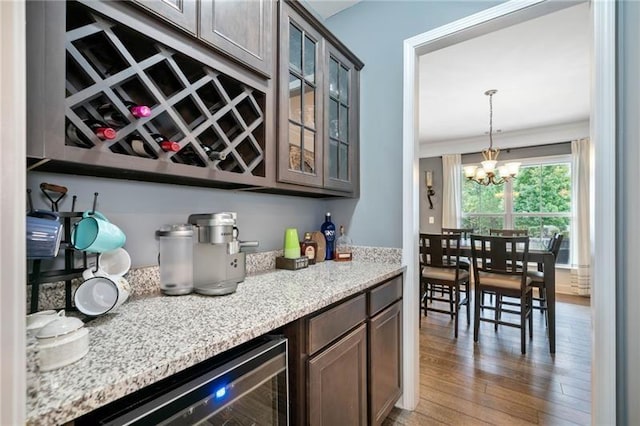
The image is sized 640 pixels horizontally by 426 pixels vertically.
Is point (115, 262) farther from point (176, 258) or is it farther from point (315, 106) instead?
point (315, 106)

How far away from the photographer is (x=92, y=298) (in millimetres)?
850

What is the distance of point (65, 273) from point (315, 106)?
137cm

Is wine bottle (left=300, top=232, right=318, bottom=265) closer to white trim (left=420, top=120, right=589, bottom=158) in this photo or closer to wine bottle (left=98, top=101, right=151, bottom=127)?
wine bottle (left=98, top=101, right=151, bottom=127)

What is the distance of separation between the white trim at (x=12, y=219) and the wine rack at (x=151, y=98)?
439 millimetres

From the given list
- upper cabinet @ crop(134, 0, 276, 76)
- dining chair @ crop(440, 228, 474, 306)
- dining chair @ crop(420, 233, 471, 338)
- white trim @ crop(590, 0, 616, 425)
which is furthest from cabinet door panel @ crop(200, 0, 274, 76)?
dining chair @ crop(440, 228, 474, 306)

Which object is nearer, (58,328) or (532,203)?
(58,328)

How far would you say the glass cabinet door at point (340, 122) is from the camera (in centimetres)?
180

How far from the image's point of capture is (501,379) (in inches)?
84.0

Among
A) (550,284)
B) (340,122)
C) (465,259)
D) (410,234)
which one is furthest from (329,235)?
(465,259)

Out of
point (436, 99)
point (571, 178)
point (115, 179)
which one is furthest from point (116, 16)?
point (571, 178)

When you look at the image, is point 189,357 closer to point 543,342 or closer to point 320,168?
point 320,168

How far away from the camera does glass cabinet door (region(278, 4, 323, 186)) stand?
142 cm

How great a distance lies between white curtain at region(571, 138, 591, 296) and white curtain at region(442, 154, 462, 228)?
1.69 meters

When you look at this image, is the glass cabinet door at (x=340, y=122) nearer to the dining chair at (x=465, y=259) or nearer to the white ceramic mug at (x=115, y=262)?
the white ceramic mug at (x=115, y=262)
